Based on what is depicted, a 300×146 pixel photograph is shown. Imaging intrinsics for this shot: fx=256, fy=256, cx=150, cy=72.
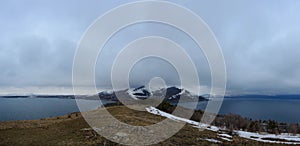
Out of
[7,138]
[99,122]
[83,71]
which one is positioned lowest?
[7,138]

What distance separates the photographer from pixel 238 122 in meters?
61.8

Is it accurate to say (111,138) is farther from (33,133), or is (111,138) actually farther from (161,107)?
(161,107)

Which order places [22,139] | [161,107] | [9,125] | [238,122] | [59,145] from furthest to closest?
[238,122] < [161,107] < [9,125] < [22,139] < [59,145]

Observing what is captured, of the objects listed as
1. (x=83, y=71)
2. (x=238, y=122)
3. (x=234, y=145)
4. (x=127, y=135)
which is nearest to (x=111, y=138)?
(x=127, y=135)

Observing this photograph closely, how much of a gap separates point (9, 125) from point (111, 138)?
1421 centimetres

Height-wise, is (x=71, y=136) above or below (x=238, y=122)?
below

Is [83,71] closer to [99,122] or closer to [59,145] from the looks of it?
[59,145]

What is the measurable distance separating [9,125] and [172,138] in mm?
18752

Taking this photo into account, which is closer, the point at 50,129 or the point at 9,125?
the point at 50,129

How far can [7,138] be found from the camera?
73.3 feet

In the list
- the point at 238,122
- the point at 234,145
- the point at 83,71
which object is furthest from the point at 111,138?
the point at 238,122

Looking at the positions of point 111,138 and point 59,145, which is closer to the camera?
point 59,145

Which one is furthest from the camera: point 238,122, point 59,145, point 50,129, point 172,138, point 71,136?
point 238,122

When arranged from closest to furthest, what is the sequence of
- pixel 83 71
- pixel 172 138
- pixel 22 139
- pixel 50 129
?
pixel 83 71, pixel 22 139, pixel 172 138, pixel 50 129
